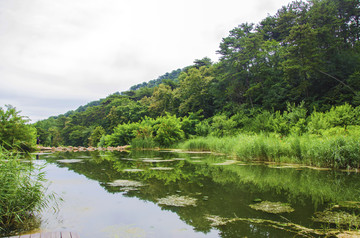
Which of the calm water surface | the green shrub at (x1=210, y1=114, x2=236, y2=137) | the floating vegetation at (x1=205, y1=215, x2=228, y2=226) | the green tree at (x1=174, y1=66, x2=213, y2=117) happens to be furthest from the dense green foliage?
the green tree at (x1=174, y1=66, x2=213, y2=117)

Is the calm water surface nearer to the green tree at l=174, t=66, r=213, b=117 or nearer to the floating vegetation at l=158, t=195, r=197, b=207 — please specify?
the floating vegetation at l=158, t=195, r=197, b=207

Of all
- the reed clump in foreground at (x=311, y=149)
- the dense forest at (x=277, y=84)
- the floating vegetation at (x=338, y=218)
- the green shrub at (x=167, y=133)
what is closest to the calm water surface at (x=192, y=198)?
the floating vegetation at (x=338, y=218)

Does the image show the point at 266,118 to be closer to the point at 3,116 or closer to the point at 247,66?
the point at 247,66

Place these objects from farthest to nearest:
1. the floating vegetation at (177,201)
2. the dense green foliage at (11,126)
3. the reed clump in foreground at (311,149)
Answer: the dense green foliage at (11,126) < the reed clump in foreground at (311,149) < the floating vegetation at (177,201)

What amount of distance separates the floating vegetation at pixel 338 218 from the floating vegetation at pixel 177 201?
1.86 metres

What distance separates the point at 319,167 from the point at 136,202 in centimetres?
628

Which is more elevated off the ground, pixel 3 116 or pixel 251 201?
pixel 3 116

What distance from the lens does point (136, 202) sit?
4352mm

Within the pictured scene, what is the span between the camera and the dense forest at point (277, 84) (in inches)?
667

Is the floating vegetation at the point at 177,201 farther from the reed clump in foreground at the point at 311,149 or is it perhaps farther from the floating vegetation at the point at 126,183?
the reed clump in foreground at the point at 311,149

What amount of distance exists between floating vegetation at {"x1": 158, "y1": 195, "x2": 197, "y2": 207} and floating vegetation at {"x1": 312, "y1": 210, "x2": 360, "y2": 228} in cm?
186

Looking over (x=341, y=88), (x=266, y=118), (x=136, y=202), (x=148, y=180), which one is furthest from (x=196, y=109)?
(x=136, y=202)

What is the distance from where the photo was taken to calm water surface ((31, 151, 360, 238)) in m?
3.12

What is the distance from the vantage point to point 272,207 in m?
3.89
